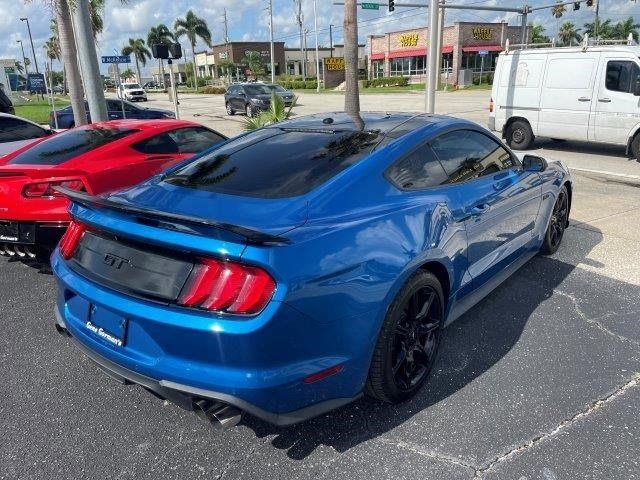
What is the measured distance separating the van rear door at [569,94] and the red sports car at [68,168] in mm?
7876

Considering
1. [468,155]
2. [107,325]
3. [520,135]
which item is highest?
[468,155]

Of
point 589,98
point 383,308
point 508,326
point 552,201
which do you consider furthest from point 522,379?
point 589,98

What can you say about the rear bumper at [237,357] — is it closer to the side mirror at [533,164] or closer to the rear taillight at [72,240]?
the rear taillight at [72,240]

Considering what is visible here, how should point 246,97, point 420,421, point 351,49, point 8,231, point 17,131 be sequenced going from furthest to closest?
point 246,97
point 351,49
point 17,131
point 8,231
point 420,421

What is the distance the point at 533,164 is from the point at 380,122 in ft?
4.87

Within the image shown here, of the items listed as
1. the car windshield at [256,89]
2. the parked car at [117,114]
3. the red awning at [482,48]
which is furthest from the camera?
the red awning at [482,48]

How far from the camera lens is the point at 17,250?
15.0 feet

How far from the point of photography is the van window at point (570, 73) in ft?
33.3

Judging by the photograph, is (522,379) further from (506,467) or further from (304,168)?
(304,168)

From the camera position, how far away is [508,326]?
3.72 metres

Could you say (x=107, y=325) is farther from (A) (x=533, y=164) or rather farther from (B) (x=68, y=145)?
(B) (x=68, y=145)

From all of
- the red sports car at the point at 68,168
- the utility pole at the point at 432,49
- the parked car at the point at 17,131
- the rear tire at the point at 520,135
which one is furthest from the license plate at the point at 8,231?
the rear tire at the point at 520,135

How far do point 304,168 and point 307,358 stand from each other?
1116 mm

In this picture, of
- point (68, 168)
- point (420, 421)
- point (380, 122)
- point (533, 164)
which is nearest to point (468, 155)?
point (380, 122)
